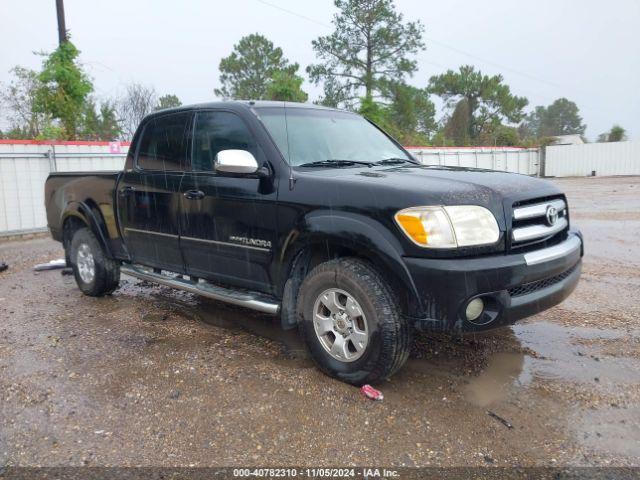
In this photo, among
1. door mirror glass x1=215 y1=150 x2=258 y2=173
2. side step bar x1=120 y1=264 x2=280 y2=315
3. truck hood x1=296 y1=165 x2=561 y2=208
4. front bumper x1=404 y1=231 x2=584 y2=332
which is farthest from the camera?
side step bar x1=120 y1=264 x2=280 y2=315

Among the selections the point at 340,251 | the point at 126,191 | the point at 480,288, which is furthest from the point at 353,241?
the point at 126,191

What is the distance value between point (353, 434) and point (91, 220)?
3.94 metres

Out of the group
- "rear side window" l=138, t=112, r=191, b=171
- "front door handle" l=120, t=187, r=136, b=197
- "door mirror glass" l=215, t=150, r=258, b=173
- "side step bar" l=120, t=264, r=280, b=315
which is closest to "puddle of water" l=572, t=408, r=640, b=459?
"side step bar" l=120, t=264, r=280, b=315

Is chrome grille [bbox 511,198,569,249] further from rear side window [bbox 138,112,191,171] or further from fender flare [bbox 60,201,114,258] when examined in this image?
fender flare [bbox 60,201,114,258]

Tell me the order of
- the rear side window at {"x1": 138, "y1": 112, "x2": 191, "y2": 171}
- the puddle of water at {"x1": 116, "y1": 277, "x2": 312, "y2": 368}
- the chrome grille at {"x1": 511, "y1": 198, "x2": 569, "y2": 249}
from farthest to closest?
the rear side window at {"x1": 138, "y1": 112, "x2": 191, "y2": 171}
the puddle of water at {"x1": 116, "y1": 277, "x2": 312, "y2": 368}
the chrome grille at {"x1": 511, "y1": 198, "x2": 569, "y2": 249}

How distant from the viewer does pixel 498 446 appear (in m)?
2.72

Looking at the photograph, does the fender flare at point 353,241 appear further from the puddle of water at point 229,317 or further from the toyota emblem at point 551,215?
the toyota emblem at point 551,215

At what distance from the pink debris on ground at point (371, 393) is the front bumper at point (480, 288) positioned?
0.55 m

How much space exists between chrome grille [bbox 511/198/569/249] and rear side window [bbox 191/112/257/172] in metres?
1.92

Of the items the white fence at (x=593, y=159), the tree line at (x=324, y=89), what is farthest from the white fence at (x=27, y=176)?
the white fence at (x=593, y=159)

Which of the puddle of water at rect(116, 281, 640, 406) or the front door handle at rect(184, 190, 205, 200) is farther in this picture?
the front door handle at rect(184, 190, 205, 200)

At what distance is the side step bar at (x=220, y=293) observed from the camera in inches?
148

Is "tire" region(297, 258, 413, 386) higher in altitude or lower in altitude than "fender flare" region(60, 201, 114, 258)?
lower

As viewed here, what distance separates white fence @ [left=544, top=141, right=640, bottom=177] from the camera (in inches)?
1224
